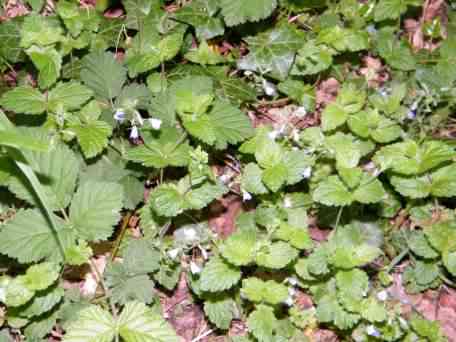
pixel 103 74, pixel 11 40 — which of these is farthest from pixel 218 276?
pixel 11 40

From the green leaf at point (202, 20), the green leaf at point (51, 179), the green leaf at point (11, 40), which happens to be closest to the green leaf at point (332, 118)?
the green leaf at point (202, 20)

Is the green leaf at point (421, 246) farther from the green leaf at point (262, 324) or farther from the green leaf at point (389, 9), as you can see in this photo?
the green leaf at point (389, 9)

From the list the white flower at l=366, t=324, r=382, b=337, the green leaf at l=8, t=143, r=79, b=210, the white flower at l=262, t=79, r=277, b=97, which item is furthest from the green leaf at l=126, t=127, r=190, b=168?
the white flower at l=366, t=324, r=382, b=337

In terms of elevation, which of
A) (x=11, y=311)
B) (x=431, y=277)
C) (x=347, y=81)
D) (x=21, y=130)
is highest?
(x=21, y=130)

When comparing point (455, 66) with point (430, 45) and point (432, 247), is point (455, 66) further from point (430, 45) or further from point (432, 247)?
point (432, 247)

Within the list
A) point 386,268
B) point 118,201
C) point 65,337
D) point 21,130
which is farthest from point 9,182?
point 386,268

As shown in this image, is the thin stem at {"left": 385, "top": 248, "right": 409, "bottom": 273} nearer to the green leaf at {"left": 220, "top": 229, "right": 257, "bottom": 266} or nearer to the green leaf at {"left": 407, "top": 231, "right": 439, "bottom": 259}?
the green leaf at {"left": 407, "top": 231, "right": 439, "bottom": 259}
